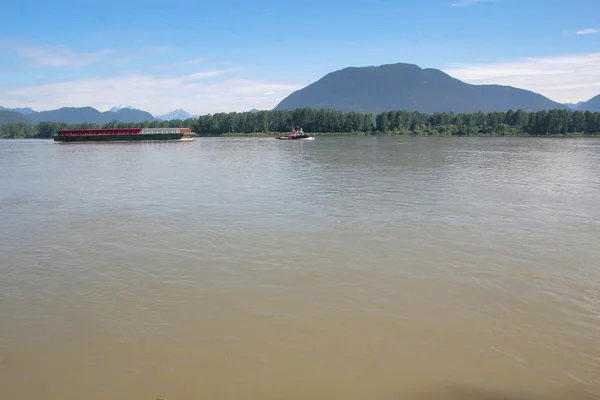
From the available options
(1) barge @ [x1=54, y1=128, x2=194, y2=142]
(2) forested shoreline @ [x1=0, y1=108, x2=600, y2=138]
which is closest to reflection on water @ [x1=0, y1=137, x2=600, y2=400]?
(1) barge @ [x1=54, y1=128, x2=194, y2=142]

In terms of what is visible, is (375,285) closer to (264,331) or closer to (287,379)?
(264,331)

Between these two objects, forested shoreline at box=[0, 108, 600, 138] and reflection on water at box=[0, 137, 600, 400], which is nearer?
reflection on water at box=[0, 137, 600, 400]

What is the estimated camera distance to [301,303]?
27.4ft

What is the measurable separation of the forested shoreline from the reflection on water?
153 meters

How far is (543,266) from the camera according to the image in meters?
10.4

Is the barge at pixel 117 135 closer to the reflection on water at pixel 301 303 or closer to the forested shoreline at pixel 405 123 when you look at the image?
the forested shoreline at pixel 405 123

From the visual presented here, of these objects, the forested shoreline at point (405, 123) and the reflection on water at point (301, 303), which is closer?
the reflection on water at point (301, 303)

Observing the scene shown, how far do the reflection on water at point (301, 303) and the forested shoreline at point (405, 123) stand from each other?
152719 millimetres

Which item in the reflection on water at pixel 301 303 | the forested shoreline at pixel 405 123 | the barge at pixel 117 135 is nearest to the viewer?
the reflection on water at pixel 301 303

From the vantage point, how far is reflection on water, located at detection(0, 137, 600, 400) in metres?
5.98

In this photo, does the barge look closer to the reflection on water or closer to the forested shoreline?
the forested shoreline

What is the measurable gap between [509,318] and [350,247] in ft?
Result: 16.8

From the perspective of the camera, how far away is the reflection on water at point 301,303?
598cm

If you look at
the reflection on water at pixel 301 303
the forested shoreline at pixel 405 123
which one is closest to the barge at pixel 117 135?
the forested shoreline at pixel 405 123
